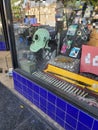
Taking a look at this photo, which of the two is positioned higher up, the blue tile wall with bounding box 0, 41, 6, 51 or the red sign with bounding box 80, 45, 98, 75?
the red sign with bounding box 80, 45, 98, 75

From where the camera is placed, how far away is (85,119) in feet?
3.63

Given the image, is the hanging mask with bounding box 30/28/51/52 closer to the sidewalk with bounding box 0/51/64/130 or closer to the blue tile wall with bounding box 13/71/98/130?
the blue tile wall with bounding box 13/71/98/130

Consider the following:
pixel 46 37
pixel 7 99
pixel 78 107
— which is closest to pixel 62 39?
pixel 46 37

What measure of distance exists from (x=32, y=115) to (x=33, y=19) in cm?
108

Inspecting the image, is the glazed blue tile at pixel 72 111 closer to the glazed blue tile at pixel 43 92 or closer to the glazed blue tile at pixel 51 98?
the glazed blue tile at pixel 51 98

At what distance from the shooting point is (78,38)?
1403 millimetres

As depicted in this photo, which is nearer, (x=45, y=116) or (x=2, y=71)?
(x=45, y=116)

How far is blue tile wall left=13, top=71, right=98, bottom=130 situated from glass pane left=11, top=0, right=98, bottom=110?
A: 0.37 ft

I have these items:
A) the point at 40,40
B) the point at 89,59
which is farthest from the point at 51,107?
the point at 40,40

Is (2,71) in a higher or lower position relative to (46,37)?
lower

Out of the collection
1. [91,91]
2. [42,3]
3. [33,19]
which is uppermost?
[42,3]

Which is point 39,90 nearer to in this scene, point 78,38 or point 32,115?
point 32,115

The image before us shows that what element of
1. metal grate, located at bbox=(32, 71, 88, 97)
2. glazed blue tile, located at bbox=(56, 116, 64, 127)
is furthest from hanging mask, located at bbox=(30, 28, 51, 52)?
glazed blue tile, located at bbox=(56, 116, 64, 127)

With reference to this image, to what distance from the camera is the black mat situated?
1.38 m
